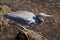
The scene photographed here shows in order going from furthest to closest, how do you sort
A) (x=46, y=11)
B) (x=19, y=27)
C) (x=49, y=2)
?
(x=49, y=2) < (x=46, y=11) < (x=19, y=27)

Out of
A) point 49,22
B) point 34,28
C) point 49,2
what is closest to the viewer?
point 34,28

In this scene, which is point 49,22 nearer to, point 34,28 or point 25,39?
point 34,28

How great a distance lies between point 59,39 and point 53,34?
239 millimetres

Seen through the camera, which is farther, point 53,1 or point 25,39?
point 53,1

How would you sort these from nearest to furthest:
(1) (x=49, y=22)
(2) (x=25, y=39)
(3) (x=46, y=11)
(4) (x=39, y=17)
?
1. (2) (x=25, y=39)
2. (4) (x=39, y=17)
3. (1) (x=49, y=22)
4. (3) (x=46, y=11)

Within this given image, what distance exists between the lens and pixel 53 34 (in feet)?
17.4

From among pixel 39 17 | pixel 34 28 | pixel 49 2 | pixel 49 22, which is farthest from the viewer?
pixel 49 2

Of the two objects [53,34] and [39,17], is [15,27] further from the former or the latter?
[53,34]

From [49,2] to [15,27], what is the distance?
221 cm

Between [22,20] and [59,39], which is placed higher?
[22,20]

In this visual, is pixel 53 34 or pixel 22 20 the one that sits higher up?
pixel 22 20

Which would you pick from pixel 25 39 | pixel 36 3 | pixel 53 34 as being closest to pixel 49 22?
pixel 53 34

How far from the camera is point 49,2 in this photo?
6.82 meters

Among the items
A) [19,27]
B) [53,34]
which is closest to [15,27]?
[19,27]
